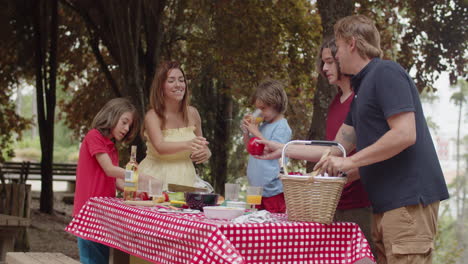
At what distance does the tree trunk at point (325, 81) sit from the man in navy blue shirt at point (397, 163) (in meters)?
3.82

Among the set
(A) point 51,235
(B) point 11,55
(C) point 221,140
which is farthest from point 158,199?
(B) point 11,55

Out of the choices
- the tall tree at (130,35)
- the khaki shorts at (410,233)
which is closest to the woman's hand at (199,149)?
the khaki shorts at (410,233)

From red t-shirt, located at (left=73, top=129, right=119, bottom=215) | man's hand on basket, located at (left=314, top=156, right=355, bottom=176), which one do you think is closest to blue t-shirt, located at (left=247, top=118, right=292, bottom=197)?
red t-shirt, located at (left=73, top=129, right=119, bottom=215)

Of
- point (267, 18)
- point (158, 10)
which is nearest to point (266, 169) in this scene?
point (158, 10)

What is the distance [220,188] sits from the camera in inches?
586

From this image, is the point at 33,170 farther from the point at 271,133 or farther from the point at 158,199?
the point at 158,199

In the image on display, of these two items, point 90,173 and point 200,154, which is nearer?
point 90,173

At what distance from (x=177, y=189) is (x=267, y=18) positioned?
878 centimetres

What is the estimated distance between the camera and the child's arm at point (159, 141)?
5277 millimetres

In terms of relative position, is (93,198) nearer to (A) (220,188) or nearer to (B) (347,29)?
(B) (347,29)

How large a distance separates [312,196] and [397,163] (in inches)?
17.5

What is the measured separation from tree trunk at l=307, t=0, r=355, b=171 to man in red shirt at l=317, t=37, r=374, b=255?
3.03 metres

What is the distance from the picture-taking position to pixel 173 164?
18.1 ft

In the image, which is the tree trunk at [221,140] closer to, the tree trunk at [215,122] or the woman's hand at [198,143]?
the tree trunk at [215,122]
